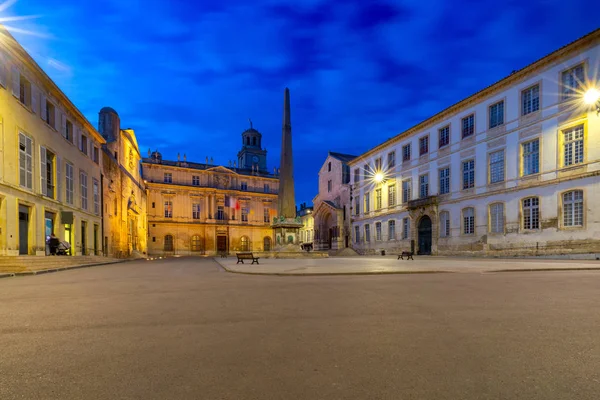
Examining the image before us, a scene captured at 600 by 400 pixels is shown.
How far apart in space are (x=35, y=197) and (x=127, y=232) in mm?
Result: 17839

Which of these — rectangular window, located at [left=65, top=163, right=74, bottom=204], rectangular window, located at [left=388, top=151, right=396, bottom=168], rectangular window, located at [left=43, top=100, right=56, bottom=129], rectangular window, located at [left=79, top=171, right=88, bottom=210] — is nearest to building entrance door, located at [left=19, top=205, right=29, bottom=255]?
rectangular window, located at [left=65, top=163, right=74, bottom=204]

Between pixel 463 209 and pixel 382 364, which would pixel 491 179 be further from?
pixel 382 364

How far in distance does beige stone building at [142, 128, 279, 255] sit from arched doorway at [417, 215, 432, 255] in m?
29.9

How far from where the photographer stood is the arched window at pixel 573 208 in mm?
18516

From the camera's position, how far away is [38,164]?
18.8 meters

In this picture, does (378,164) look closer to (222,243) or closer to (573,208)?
(573,208)

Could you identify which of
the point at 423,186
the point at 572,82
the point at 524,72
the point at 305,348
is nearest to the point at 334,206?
the point at 423,186

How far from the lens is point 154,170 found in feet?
167

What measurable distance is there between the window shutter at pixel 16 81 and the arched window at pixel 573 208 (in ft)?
101

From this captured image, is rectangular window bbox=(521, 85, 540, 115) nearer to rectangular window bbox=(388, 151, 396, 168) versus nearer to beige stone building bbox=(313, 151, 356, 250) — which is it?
rectangular window bbox=(388, 151, 396, 168)

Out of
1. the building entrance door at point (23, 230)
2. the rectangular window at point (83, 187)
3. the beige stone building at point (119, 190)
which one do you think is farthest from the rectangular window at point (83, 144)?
the building entrance door at point (23, 230)

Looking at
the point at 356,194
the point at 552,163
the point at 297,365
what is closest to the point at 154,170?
the point at 356,194

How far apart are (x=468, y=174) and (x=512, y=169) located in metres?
3.99

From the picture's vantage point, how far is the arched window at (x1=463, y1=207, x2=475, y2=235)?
83.9 ft
